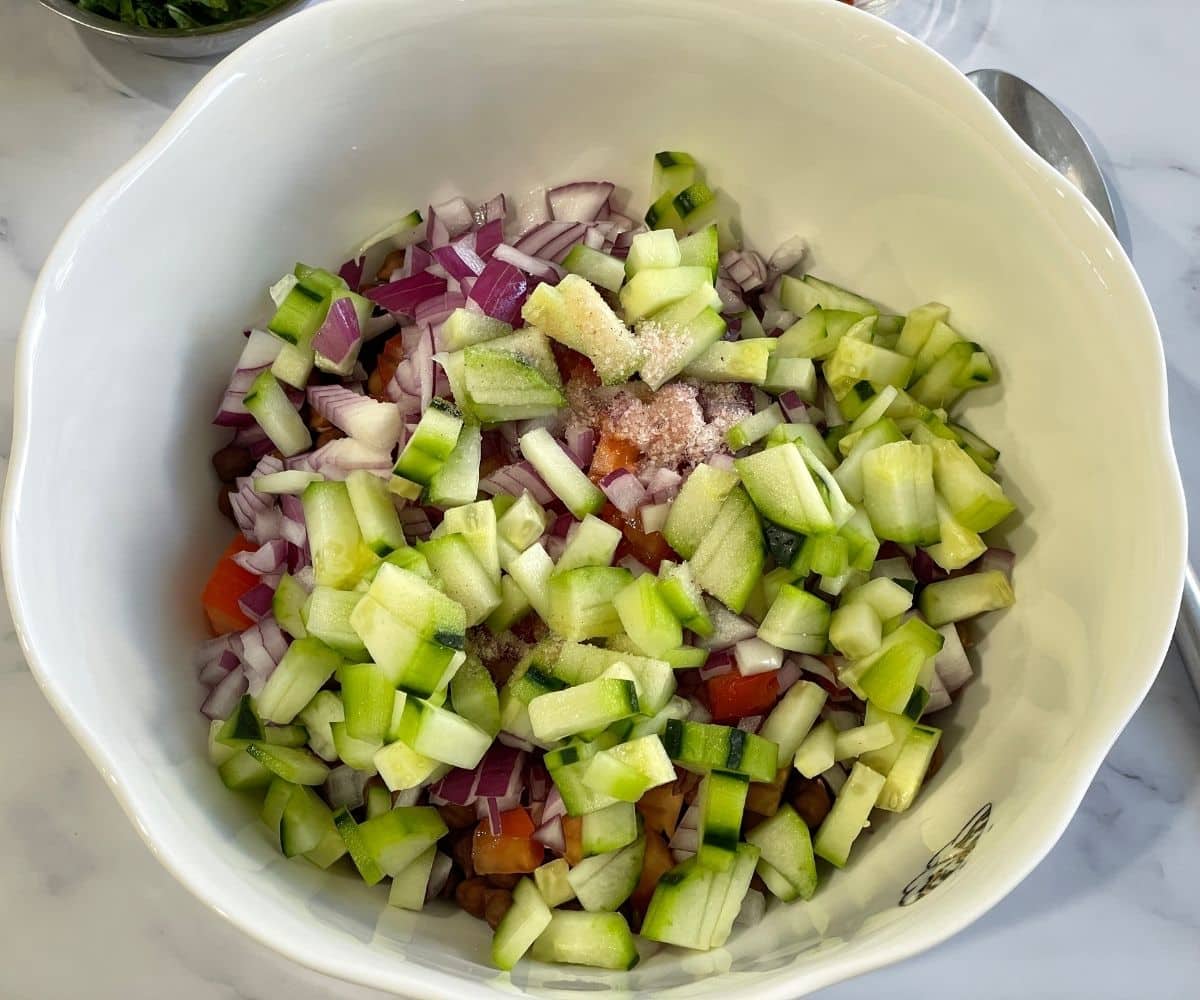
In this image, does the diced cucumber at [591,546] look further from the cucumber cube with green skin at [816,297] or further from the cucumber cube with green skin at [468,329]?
the cucumber cube with green skin at [816,297]

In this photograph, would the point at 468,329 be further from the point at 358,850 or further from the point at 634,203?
the point at 358,850

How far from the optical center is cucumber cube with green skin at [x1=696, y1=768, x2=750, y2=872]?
100cm

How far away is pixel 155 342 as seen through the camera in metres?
1.18

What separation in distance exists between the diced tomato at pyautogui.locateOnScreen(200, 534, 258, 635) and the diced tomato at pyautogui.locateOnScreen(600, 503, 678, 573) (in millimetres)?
422

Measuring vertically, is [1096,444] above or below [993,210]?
below

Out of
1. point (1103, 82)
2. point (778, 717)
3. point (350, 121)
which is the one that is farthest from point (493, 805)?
point (1103, 82)

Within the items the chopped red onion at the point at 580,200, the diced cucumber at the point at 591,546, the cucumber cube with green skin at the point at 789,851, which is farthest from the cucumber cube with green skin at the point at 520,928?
the chopped red onion at the point at 580,200

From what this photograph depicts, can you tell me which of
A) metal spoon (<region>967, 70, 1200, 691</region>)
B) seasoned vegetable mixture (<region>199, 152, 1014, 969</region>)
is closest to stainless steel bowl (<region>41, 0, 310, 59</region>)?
seasoned vegetable mixture (<region>199, 152, 1014, 969</region>)

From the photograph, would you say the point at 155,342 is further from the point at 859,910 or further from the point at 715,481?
the point at 859,910

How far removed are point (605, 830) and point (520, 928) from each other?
0.13m

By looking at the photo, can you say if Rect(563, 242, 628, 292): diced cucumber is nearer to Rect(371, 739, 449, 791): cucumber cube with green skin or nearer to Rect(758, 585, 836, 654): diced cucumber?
Rect(758, 585, 836, 654): diced cucumber

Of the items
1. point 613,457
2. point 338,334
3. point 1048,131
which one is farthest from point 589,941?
point 1048,131

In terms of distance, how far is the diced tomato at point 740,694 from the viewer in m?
1.06

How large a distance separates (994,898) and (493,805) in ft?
1.56
